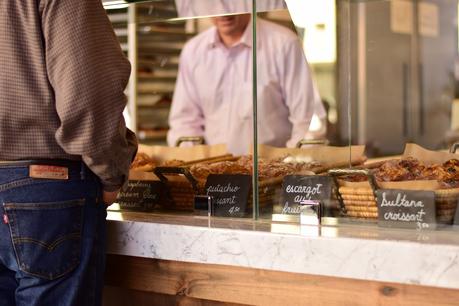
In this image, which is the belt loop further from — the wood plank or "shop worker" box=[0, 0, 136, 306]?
the wood plank

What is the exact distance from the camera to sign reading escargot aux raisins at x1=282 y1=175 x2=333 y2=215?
2320 mm

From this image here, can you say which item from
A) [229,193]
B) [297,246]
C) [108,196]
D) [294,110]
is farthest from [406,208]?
[294,110]

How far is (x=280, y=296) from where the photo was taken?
7.23ft

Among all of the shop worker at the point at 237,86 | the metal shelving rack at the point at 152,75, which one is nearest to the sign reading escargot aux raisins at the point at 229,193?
the shop worker at the point at 237,86

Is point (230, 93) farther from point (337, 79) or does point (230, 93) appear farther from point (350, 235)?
point (350, 235)

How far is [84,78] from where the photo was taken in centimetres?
205

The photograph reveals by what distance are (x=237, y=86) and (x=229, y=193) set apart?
2.40 m

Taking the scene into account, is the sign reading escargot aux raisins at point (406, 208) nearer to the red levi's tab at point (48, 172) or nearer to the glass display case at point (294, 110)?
the glass display case at point (294, 110)

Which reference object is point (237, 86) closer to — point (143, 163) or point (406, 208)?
point (143, 163)

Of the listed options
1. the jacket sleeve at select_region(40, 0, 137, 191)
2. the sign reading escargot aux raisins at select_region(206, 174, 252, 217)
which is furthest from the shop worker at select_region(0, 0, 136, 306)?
the sign reading escargot aux raisins at select_region(206, 174, 252, 217)

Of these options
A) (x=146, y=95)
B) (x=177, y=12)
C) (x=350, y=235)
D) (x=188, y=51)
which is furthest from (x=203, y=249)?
(x=146, y=95)

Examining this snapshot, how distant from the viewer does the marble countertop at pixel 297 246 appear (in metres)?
1.93

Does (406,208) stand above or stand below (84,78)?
below

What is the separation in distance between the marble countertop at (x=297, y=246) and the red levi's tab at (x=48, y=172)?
1.16 feet
